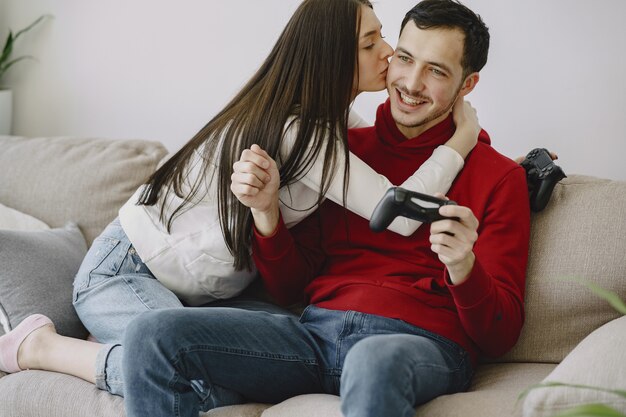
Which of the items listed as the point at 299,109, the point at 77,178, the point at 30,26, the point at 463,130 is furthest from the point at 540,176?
the point at 30,26

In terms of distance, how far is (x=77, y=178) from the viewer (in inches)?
89.0

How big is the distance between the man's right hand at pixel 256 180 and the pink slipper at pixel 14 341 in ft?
1.94

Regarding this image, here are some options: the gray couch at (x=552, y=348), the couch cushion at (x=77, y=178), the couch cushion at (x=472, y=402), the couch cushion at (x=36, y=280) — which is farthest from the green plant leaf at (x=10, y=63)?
the couch cushion at (x=472, y=402)

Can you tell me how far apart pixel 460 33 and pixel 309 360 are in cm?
75

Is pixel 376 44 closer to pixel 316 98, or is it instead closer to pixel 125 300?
pixel 316 98

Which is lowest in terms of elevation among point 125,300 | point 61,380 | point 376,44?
point 61,380

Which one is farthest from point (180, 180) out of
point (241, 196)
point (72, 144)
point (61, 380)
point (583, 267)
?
point (583, 267)

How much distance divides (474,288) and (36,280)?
3.44 ft

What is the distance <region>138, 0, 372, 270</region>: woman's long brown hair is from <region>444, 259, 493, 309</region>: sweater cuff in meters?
0.33

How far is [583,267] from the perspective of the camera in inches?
67.7

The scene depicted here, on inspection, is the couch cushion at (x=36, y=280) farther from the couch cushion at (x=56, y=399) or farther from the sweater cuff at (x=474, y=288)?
the sweater cuff at (x=474, y=288)

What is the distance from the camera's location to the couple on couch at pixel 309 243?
1.54 m

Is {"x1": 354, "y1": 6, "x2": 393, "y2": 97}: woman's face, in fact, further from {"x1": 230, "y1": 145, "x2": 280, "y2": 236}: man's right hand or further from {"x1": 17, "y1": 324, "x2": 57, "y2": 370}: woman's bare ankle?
{"x1": 17, "y1": 324, "x2": 57, "y2": 370}: woman's bare ankle

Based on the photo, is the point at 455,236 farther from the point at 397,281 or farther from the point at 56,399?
the point at 56,399
